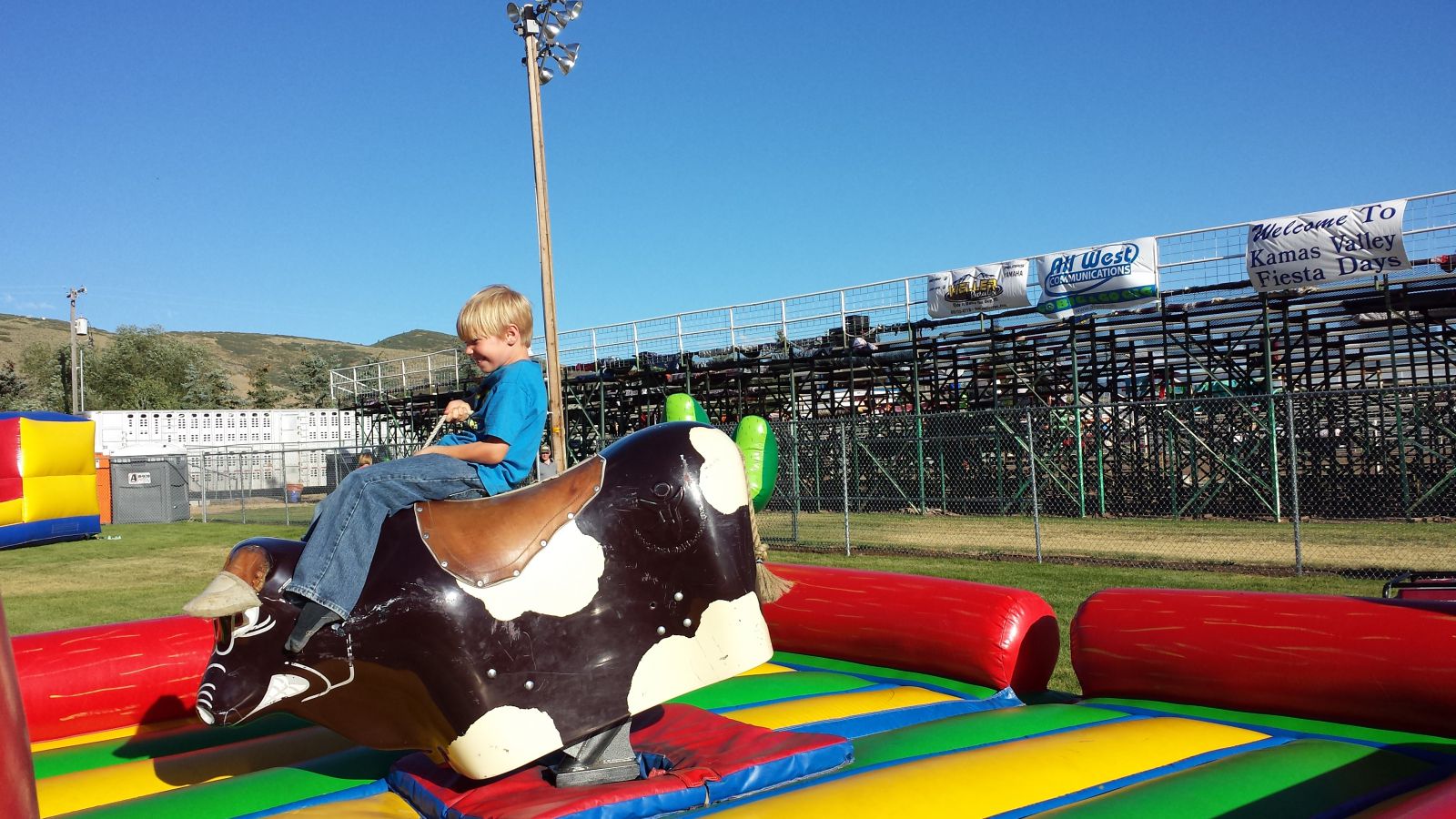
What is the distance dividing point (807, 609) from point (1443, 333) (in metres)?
16.2

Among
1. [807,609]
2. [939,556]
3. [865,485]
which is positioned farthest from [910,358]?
[807,609]

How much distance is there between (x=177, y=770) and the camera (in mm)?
3359

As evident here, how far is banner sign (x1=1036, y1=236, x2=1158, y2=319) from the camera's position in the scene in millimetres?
16344

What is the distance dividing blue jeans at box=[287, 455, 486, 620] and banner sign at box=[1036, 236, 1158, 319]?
15.6 m

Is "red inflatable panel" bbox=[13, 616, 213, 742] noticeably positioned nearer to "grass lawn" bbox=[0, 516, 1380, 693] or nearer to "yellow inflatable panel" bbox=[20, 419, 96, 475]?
"grass lawn" bbox=[0, 516, 1380, 693]

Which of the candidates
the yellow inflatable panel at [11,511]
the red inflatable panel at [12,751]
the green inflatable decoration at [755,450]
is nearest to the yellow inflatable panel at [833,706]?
the red inflatable panel at [12,751]

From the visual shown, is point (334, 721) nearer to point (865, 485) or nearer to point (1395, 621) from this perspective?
point (1395, 621)

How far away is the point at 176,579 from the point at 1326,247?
16.2m

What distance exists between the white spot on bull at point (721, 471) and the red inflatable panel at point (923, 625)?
1.77m

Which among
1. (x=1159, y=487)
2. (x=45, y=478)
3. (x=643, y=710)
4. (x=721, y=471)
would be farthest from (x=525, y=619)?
(x=45, y=478)

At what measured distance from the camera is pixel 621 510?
2.94 m

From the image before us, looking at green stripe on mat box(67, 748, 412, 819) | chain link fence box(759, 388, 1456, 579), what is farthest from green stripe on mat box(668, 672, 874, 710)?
chain link fence box(759, 388, 1456, 579)

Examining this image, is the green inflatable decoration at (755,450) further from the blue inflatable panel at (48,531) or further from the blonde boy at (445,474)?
the blue inflatable panel at (48,531)

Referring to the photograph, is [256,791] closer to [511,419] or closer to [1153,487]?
[511,419]
